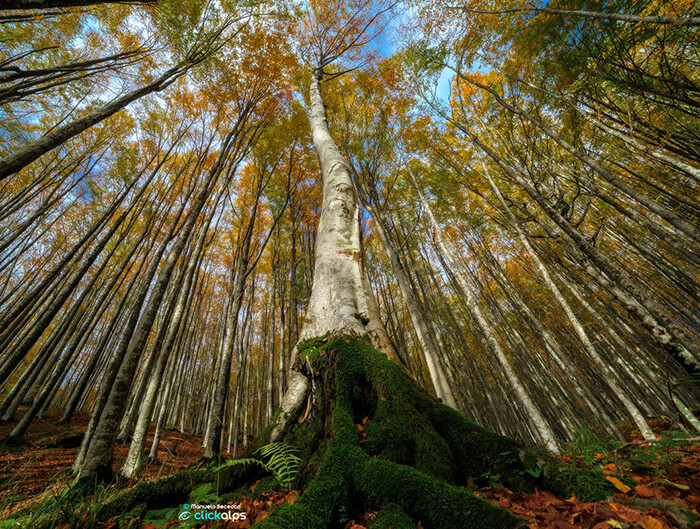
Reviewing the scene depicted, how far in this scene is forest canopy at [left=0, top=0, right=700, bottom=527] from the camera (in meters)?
2.10

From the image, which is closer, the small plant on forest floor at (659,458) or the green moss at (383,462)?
the green moss at (383,462)

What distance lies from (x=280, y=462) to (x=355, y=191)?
8.57 ft

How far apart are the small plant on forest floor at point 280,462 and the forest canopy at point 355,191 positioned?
130 millimetres

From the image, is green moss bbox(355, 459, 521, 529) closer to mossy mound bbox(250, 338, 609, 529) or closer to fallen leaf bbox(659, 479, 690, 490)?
mossy mound bbox(250, 338, 609, 529)

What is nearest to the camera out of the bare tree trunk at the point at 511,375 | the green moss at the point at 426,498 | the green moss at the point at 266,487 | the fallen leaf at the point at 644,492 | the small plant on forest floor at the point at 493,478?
the green moss at the point at 426,498

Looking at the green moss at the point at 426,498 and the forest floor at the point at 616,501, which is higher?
the green moss at the point at 426,498

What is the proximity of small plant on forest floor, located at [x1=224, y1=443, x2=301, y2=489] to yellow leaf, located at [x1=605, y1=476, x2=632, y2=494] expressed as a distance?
1588 mm

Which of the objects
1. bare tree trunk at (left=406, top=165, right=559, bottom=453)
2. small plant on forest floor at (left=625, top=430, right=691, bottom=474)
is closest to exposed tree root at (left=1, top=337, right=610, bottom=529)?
small plant on forest floor at (left=625, top=430, right=691, bottom=474)

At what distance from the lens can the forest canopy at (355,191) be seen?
210cm

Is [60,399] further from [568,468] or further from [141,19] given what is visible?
[568,468]

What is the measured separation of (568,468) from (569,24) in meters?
6.99

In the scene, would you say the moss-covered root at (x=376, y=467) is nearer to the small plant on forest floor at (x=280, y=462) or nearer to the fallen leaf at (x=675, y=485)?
the small plant on forest floor at (x=280, y=462)

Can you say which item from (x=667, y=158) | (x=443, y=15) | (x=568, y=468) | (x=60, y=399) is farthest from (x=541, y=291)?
(x=60, y=399)

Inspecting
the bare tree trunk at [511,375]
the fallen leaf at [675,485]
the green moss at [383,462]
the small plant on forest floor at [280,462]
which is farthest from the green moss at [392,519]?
the bare tree trunk at [511,375]
